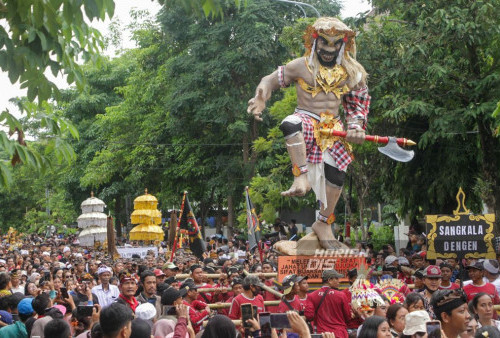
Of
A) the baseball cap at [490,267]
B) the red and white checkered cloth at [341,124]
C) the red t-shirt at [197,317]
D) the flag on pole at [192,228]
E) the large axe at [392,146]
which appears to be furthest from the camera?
the flag on pole at [192,228]

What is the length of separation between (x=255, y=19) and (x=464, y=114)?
52.6 ft

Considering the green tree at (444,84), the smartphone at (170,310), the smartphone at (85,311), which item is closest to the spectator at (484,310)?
the smartphone at (170,310)

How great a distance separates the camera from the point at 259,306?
10953 mm

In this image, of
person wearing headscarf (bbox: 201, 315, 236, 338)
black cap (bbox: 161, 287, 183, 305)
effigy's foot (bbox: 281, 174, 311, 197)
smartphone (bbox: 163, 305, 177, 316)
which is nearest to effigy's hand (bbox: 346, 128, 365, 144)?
effigy's foot (bbox: 281, 174, 311, 197)

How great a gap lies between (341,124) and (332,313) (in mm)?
3951

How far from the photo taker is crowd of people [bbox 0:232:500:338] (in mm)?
6664

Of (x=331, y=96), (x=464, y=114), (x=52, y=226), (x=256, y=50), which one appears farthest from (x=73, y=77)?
(x=52, y=226)

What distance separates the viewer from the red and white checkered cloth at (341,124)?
43.5ft

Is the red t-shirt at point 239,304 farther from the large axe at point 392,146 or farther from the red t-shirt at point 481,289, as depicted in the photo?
the large axe at point 392,146

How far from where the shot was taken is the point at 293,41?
75.7ft

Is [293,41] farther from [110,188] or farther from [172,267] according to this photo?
[110,188]

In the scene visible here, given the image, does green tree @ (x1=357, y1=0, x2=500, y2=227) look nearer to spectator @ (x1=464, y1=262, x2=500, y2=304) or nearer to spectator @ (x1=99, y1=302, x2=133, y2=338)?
spectator @ (x1=464, y1=262, x2=500, y2=304)

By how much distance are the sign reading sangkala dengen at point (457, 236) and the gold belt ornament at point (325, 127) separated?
2150 millimetres

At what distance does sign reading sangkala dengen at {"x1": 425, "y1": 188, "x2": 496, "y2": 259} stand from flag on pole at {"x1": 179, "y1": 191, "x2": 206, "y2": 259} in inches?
243
